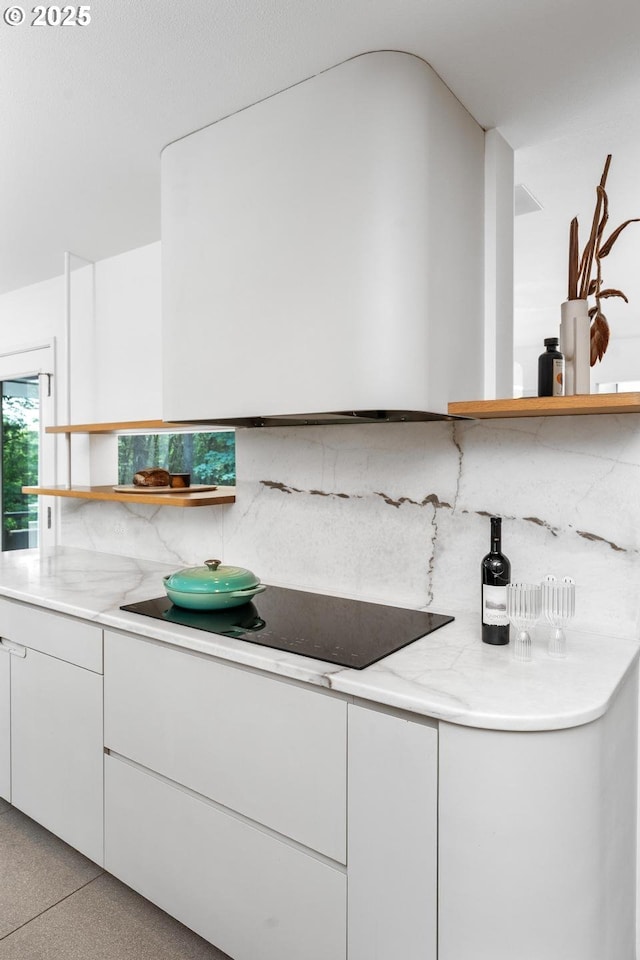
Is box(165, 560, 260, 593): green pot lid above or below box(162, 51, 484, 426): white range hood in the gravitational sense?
below

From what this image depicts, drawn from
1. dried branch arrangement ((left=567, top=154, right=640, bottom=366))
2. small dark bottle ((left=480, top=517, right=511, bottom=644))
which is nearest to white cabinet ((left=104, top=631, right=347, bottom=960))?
small dark bottle ((left=480, top=517, right=511, bottom=644))

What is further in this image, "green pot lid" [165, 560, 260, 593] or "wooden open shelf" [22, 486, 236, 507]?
"wooden open shelf" [22, 486, 236, 507]

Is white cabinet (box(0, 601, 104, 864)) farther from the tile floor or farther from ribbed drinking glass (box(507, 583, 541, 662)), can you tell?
ribbed drinking glass (box(507, 583, 541, 662))

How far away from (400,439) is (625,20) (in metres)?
1.18

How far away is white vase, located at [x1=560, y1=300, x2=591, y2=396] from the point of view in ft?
5.08

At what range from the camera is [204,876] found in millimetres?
1548

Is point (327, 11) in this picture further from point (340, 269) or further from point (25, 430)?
point (25, 430)

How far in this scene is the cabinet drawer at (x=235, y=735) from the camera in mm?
1339

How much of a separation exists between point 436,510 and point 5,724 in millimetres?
1703

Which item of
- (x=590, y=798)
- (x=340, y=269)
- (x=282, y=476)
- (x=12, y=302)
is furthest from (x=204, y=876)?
(x=12, y=302)

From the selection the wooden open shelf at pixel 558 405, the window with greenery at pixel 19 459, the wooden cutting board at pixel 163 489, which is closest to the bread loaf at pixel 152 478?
the wooden cutting board at pixel 163 489

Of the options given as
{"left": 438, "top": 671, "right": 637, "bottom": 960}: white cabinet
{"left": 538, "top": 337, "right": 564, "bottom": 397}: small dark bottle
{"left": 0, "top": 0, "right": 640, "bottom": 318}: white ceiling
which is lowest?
{"left": 438, "top": 671, "right": 637, "bottom": 960}: white cabinet

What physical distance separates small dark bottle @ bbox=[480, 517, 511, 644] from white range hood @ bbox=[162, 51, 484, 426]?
420mm

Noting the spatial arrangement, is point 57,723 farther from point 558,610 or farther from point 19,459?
point 19,459
